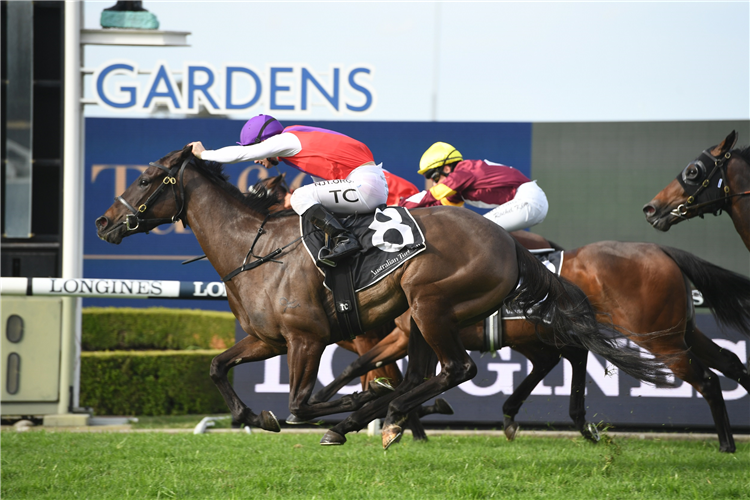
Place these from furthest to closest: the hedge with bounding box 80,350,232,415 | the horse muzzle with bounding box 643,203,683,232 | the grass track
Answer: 1. the hedge with bounding box 80,350,232,415
2. the horse muzzle with bounding box 643,203,683,232
3. the grass track

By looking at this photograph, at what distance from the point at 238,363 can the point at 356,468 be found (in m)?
0.92

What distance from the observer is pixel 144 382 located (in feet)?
25.4

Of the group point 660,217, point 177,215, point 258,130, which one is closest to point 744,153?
point 660,217

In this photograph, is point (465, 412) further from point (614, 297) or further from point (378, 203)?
point (378, 203)

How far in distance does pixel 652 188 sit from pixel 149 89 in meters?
6.23

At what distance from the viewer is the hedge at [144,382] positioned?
7.73 meters

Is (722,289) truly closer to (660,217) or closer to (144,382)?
(660,217)

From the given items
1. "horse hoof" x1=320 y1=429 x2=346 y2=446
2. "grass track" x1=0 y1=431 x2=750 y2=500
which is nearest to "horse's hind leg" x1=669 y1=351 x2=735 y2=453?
"grass track" x1=0 y1=431 x2=750 y2=500

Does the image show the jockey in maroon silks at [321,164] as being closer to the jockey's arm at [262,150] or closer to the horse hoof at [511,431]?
the jockey's arm at [262,150]

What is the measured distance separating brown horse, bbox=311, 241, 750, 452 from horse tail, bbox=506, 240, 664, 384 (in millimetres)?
1020

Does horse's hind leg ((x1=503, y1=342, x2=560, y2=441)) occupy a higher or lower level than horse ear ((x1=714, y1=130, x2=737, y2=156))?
lower

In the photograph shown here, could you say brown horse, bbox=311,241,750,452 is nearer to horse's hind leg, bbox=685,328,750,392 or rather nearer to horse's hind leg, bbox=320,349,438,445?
horse's hind leg, bbox=685,328,750,392

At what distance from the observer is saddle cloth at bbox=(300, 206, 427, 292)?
3984 millimetres

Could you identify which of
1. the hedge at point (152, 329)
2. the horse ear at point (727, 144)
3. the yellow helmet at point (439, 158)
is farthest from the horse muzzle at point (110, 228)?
the hedge at point (152, 329)
